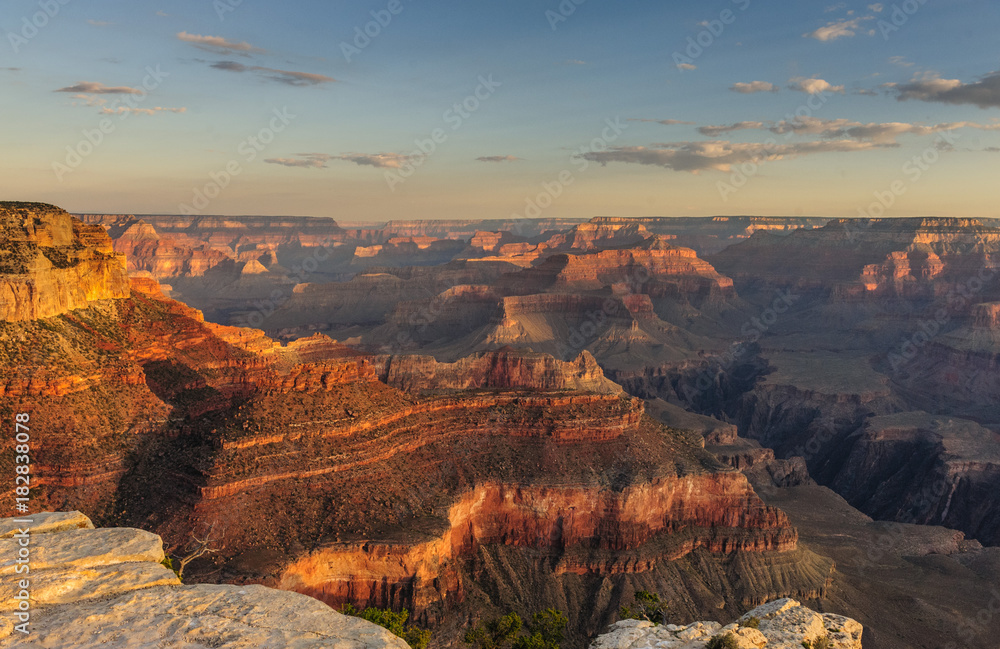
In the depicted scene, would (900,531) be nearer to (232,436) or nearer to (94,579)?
(232,436)

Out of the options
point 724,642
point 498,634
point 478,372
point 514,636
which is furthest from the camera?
point 478,372

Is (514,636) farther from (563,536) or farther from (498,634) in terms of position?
(563,536)

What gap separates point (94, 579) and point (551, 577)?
47.7 m

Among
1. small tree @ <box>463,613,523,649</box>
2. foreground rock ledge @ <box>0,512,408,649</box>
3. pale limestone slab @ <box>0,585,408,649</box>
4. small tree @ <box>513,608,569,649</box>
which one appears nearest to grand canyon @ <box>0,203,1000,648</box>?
small tree @ <box>513,608,569,649</box>

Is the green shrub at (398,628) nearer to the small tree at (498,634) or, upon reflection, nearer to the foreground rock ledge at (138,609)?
the small tree at (498,634)

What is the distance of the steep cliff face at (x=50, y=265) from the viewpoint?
208 ft

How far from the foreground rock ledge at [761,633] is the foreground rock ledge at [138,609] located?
866 cm

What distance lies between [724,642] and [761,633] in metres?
1.84

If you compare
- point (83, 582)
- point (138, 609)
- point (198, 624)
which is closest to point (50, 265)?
point (83, 582)

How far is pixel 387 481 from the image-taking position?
2254 inches

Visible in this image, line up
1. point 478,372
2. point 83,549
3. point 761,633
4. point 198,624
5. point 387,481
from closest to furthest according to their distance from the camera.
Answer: point 198,624, point 83,549, point 761,633, point 387,481, point 478,372

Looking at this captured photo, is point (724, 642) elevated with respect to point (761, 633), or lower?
elevated

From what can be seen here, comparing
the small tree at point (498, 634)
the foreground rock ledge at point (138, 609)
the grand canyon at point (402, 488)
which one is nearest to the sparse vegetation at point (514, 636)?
the small tree at point (498, 634)

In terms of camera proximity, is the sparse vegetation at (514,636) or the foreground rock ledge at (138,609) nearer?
the foreground rock ledge at (138,609)
